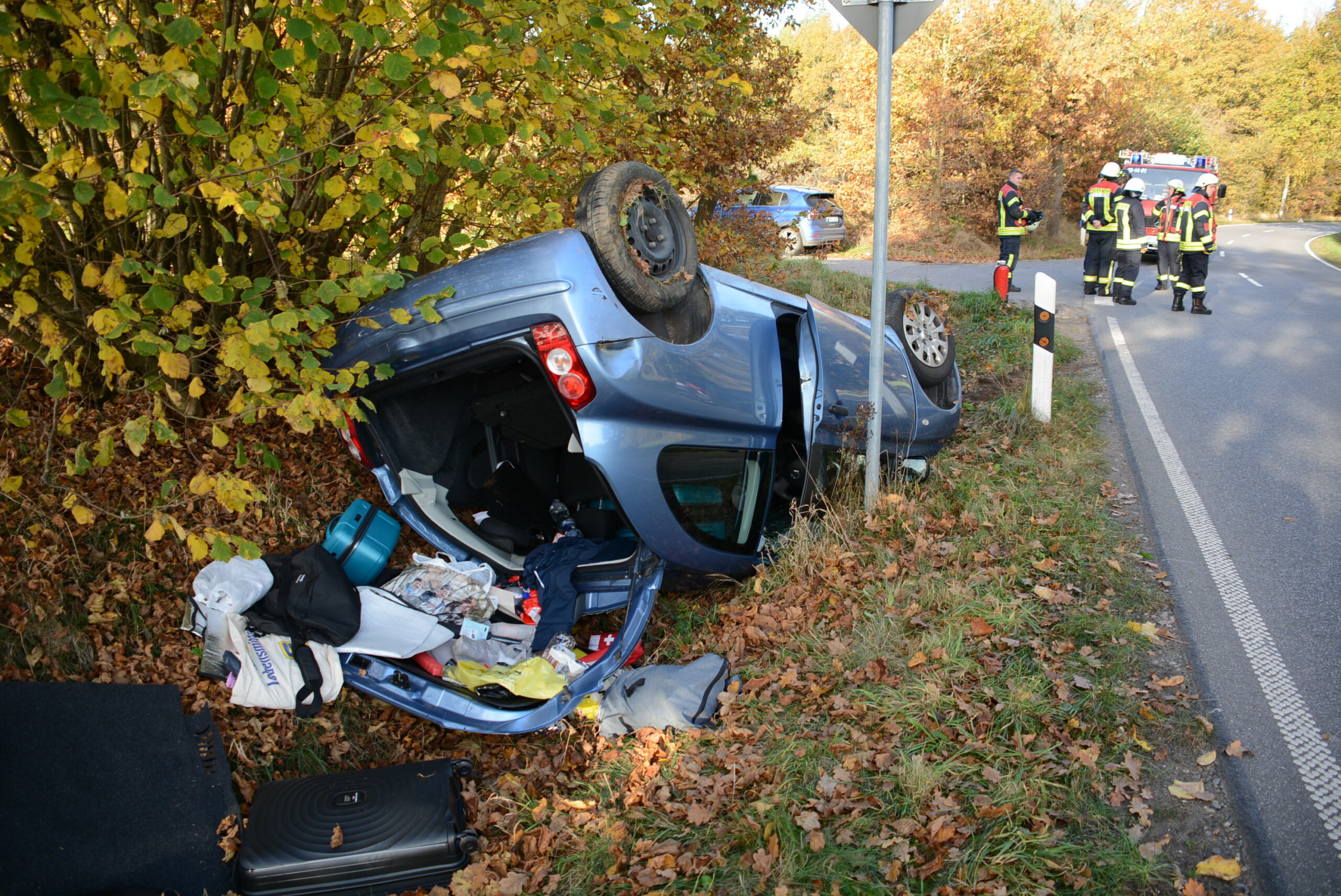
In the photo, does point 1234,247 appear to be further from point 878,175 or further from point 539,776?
point 539,776

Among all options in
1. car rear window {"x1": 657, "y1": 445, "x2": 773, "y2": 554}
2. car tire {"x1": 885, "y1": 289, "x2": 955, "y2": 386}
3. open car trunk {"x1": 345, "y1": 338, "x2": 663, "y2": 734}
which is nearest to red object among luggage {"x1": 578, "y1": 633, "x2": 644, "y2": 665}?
open car trunk {"x1": 345, "y1": 338, "x2": 663, "y2": 734}

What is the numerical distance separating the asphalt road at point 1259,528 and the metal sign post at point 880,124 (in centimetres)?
175

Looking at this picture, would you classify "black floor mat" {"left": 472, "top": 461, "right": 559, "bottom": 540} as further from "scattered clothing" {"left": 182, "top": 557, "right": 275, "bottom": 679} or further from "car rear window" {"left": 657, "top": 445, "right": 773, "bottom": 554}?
"scattered clothing" {"left": 182, "top": 557, "right": 275, "bottom": 679}

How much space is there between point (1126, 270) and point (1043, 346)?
7023mm

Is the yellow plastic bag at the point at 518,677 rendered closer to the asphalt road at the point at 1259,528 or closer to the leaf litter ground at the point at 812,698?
the leaf litter ground at the point at 812,698

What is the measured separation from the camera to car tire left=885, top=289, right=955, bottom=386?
6.36 m

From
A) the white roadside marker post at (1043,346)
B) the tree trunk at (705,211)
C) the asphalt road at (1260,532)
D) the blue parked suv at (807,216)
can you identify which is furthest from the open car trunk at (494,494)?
the blue parked suv at (807,216)

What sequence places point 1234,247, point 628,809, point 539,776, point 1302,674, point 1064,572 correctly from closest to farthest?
point 628,809, point 1302,674, point 539,776, point 1064,572, point 1234,247

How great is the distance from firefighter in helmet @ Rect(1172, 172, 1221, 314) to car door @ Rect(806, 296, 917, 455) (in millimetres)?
7576

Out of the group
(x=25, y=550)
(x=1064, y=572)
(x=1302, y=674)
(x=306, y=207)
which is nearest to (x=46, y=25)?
(x=306, y=207)

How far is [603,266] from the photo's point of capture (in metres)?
3.71

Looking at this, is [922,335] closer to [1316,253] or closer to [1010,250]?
[1010,250]

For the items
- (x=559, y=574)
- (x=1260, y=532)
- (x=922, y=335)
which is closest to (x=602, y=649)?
(x=559, y=574)

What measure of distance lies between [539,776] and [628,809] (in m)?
0.67
